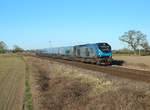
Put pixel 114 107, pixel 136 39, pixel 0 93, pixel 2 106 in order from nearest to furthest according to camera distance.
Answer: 1. pixel 114 107
2. pixel 2 106
3. pixel 0 93
4. pixel 136 39

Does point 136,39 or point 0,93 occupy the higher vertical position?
point 136,39

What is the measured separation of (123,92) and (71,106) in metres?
2.40

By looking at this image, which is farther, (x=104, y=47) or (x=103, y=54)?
(x=104, y=47)

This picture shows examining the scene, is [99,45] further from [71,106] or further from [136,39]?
[136,39]

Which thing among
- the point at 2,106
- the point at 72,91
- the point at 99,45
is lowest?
the point at 2,106

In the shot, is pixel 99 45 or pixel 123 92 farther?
pixel 99 45

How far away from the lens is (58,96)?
8.17m

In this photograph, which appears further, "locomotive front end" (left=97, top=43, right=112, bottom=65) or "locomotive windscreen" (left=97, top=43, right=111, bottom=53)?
"locomotive windscreen" (left=97, top=43, right=111, bottom=53)

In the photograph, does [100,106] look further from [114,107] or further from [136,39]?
[136,39]

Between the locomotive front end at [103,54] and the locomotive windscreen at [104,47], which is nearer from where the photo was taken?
the locomotive front end at [103,54]

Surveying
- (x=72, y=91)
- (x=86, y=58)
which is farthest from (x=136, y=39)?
(x=72, y=91)

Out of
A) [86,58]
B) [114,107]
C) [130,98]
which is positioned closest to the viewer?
[114,107]

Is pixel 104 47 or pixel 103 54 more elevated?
pixel 104 47

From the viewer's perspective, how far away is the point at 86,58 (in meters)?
25.1
